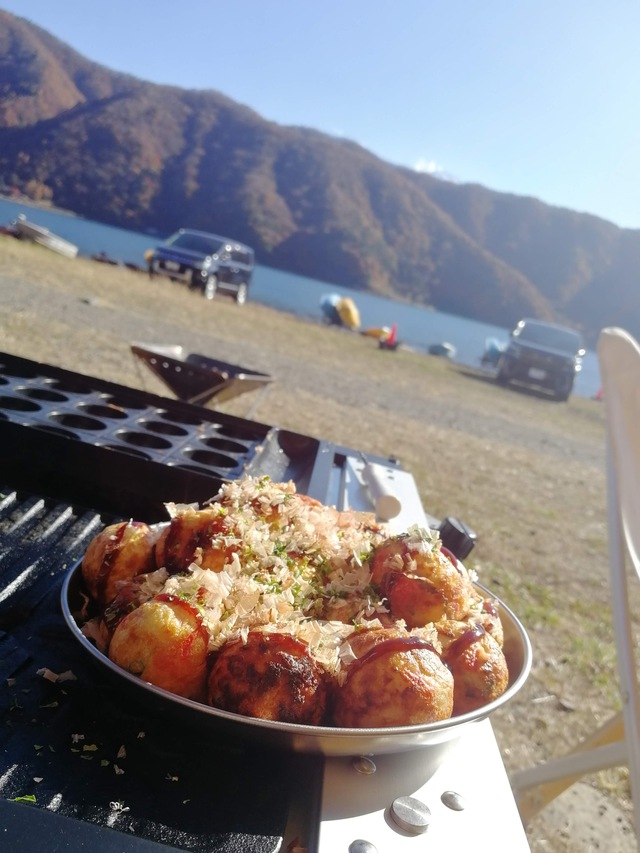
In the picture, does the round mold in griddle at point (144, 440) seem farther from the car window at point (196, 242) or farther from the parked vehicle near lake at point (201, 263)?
the car window at point (196, 242)

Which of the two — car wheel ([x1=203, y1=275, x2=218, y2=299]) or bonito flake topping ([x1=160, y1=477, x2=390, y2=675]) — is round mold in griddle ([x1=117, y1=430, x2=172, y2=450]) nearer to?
bonito flake topping ([x1=160, y1=477, x2=390, y2=675])

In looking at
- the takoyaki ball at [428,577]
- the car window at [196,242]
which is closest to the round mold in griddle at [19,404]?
the takoyaki ball at [428,577]

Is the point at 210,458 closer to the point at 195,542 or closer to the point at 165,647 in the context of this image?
the point at 195,542

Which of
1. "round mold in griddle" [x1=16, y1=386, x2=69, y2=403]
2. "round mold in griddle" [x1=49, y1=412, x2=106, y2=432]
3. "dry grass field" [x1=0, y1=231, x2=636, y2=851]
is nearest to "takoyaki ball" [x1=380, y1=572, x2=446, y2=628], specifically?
"round mold in griddle" [x1=49, y1=412, x2=106, y2=432]

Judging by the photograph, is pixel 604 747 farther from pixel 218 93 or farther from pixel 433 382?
pixel 218 93

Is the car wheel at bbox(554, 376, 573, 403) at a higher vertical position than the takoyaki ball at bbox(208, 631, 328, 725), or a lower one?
lower

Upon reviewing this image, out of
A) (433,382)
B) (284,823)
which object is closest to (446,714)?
(284,823)
